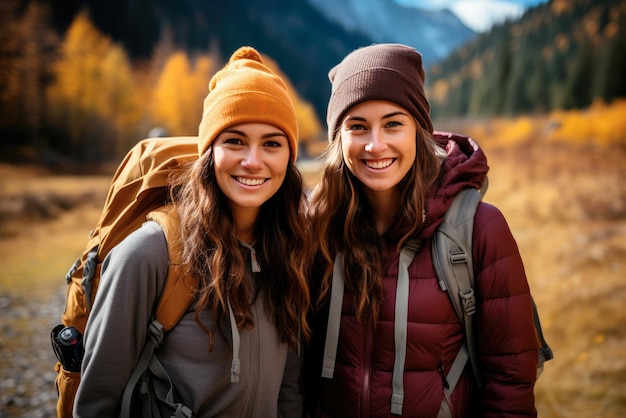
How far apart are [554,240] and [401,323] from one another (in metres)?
6.21

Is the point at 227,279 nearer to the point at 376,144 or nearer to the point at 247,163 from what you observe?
the point at 247,163

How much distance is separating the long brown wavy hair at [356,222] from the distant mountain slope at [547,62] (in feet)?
23.9

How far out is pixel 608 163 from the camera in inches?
271

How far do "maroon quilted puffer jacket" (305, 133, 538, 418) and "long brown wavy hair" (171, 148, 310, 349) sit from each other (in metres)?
0.31

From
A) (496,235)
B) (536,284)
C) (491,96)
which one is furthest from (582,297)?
(491,96)

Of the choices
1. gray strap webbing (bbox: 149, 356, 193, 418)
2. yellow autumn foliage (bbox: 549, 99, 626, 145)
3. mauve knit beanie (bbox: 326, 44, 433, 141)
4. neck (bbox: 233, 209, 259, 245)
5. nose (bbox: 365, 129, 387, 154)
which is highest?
yellow autumn foliage (bbox: 549, 99, 626, 145)

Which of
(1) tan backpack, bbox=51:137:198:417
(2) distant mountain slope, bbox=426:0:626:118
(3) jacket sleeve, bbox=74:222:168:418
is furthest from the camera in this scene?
(2) distant mountain slope, bbox=426:0:626:118

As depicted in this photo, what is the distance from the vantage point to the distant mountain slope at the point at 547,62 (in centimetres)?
730

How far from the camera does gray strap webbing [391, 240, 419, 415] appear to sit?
1.82m

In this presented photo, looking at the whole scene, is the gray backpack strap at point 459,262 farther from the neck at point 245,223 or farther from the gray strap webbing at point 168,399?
the gray strap webbing at point 168,399

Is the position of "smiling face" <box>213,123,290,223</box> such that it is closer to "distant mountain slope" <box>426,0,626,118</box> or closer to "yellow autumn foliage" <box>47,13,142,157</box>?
"distant mountain slope" <box>426,0,626,118</box>

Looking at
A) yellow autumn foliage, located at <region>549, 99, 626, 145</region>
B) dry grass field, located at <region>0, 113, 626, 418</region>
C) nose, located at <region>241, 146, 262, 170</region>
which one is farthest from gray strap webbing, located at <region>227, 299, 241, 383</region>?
yellow autumn foliage, located at <region>549, 99, 626, 145</region>

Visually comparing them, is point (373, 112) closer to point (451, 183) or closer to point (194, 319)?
point (451, 183)

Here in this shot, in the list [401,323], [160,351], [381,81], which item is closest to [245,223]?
[160,351]
